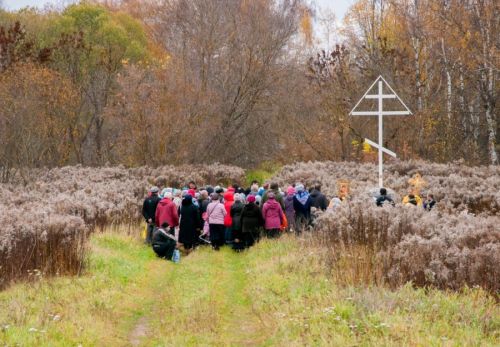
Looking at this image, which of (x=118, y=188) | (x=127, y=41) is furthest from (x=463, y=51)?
(x=127, y=41)

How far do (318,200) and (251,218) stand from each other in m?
1.81

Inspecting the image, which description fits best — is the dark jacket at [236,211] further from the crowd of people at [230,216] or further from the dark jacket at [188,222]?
the dark jacket at [188,222]

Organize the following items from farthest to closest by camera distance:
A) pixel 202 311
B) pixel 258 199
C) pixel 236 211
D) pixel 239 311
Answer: pixel 258 199, pixel 236 211, pixel 239 311, pixel 202 311

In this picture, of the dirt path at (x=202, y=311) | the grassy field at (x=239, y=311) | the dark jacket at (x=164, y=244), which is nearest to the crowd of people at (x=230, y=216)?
Result: the dark jacket at (x=164, y=244)

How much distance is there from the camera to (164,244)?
16.9 m

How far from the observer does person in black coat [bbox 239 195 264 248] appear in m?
17.9

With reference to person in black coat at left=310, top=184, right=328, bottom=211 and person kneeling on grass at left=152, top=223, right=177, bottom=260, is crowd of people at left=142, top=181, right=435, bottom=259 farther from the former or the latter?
person kneeling on grass at left=152, top=223, right=177, bottom=260

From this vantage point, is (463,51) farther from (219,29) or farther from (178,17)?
(178,17)

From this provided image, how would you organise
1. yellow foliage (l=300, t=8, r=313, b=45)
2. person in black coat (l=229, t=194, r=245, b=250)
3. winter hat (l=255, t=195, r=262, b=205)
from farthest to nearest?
yellow foliage (l=300, t=8, r=313, b=45)
winter hat (l=255, t=195, r=262, b=205)
person in black coat (l=229, t=194, r=245, b=250)

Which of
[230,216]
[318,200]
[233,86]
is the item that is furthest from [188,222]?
[233,86]

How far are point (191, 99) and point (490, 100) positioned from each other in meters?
14.7

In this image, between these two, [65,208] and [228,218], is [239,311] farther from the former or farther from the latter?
[65,208]

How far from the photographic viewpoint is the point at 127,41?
48.1 m

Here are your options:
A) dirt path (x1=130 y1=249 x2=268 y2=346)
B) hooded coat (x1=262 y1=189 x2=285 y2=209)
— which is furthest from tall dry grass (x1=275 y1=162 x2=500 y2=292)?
hooded coat (x1=262 y1=189 x2=285 y2=209)
